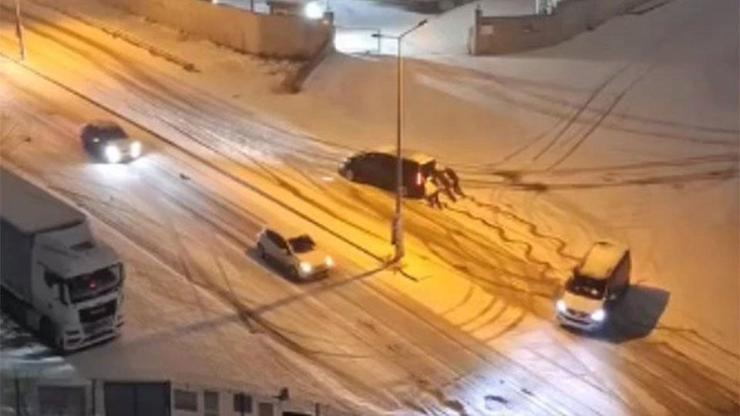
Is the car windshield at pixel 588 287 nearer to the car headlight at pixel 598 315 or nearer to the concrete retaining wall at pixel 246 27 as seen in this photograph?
the car headlight at pixel 598 315

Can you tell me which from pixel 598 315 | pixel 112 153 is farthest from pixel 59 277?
pixel 598 315

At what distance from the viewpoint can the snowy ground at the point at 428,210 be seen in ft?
122

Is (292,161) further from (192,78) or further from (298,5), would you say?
(298,5)

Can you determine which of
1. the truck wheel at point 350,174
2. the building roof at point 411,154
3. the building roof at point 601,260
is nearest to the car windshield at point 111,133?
the truck wheel at point 350,174

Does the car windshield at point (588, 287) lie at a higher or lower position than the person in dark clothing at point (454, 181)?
lower

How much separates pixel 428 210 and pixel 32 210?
47.0 feet

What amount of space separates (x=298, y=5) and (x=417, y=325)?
3039 centimetres

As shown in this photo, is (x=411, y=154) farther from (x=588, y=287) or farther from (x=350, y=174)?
(x=588, y=287)

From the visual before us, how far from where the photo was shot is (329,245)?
43938mm

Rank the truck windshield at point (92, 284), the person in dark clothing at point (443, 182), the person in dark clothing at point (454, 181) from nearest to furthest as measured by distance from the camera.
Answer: the truck windshield at point (92, 284), the person in dark clothing at point (443, 182), the person in dark clothing at point (454, 181)

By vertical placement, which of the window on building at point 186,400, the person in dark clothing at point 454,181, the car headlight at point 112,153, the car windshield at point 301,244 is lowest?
the window on building at point 186,400

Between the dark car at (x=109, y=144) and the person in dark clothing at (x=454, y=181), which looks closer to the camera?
the person in dark clothing at (x=454, y=181)

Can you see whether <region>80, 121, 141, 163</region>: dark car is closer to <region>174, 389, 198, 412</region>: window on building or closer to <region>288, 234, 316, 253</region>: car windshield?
<region>288, 234, 316, 253</region>: car windshield

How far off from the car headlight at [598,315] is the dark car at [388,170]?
9.83m
